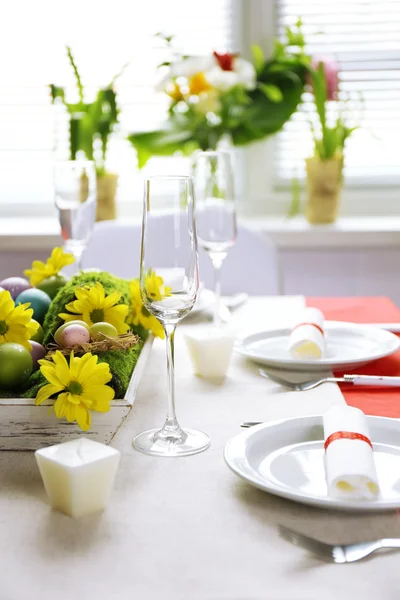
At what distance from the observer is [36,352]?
0.90 meters

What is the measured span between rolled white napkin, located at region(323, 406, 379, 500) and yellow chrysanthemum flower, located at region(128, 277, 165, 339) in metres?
0.41

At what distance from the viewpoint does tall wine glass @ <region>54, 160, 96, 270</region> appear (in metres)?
1.31

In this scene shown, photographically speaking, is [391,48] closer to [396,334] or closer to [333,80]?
[333,80]

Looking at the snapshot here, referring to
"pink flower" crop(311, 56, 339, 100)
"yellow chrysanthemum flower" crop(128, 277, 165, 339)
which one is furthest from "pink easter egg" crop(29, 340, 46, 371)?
"pink flower" crop(311, 56, 339, 100)

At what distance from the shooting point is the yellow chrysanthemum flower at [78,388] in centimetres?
75

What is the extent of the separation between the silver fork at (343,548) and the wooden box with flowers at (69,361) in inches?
9.4

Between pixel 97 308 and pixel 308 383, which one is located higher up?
pixel 97 308

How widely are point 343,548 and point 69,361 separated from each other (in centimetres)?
34

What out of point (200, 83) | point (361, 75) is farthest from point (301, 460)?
point (361, 75)

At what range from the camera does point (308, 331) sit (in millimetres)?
1115

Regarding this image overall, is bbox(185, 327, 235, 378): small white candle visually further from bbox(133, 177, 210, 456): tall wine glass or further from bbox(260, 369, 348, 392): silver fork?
bbox(133, 177, 210, 456): tall wine glass

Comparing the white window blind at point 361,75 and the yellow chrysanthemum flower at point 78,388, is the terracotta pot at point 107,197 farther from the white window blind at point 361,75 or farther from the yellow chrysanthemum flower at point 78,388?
the yellow chrysanthemum flower at point 78,388

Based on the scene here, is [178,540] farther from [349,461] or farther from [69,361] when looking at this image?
[69,361]

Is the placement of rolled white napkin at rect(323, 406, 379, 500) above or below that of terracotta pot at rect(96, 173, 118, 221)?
above
